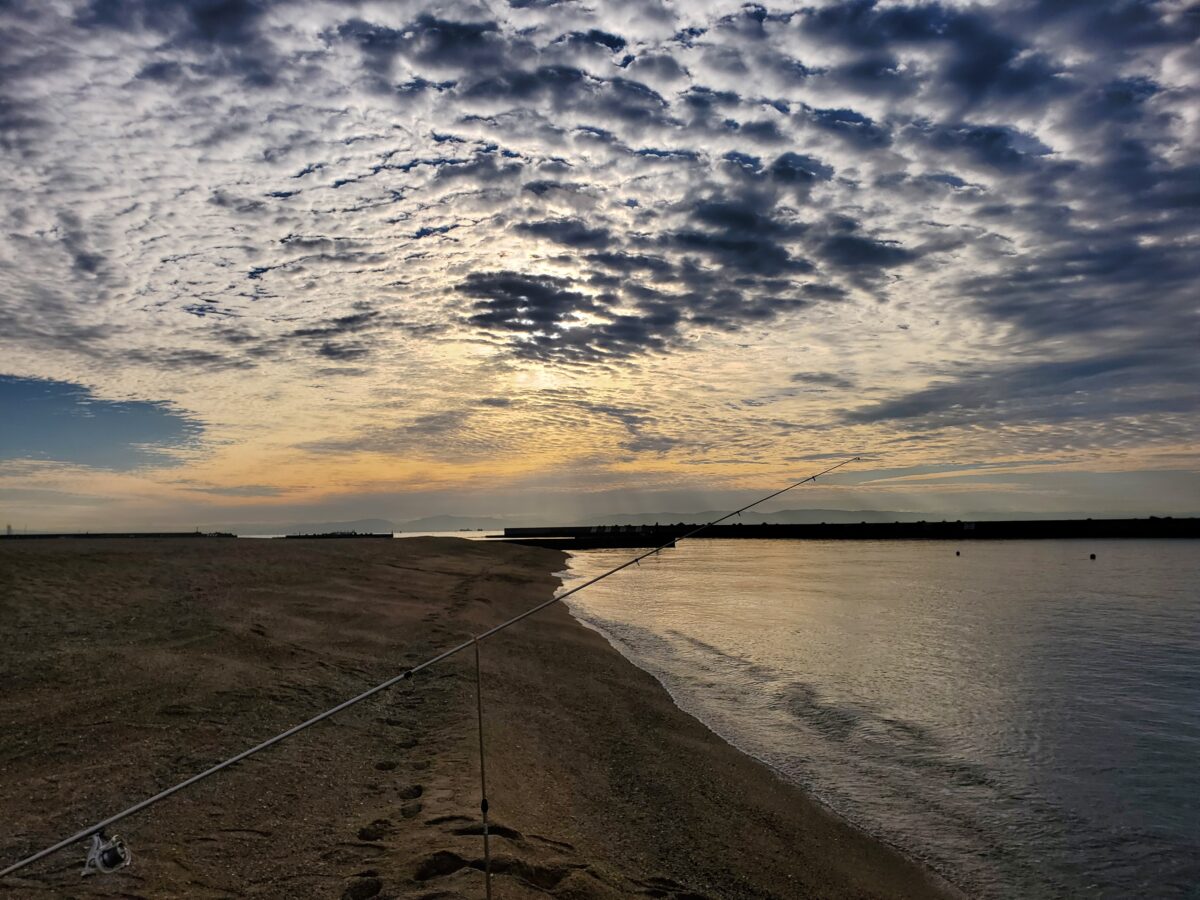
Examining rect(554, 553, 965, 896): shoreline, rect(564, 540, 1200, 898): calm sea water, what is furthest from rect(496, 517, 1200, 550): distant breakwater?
rect(554, 553, 965, 896): shoreline

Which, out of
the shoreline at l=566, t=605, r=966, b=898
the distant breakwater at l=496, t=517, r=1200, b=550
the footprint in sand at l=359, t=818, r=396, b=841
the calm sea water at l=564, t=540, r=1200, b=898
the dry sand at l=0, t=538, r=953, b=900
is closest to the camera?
the dry sand at l=0, t=538, r=953, b=900

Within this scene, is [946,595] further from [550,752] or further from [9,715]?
[9,715]

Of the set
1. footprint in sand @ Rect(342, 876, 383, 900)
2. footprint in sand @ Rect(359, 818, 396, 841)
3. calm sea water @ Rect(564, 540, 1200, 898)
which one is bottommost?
calm sea water @ Rect(564, 540, 1200, 898)

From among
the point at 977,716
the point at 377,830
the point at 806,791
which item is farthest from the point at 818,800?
the point at 977,716

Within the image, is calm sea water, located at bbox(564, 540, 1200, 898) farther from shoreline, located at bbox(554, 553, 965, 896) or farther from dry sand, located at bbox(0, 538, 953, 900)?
dry sand, located at bbox(0, 538, 953, 900)

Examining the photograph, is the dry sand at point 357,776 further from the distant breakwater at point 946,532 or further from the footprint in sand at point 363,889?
the distant breakwater at point 946,532

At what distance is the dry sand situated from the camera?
5379mm

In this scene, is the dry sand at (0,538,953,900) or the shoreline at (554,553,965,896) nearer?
the dry sand at (0,538,953,900)

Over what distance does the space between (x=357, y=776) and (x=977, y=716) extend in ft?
35.7

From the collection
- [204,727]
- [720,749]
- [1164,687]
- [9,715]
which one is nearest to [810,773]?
[720,749]

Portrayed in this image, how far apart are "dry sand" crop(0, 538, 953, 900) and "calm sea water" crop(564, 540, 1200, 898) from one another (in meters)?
1.17

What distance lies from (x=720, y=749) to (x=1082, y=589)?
33.5m

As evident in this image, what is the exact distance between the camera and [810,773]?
974 cm

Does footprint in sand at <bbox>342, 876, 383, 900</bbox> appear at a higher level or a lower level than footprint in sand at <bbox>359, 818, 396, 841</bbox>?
higher
